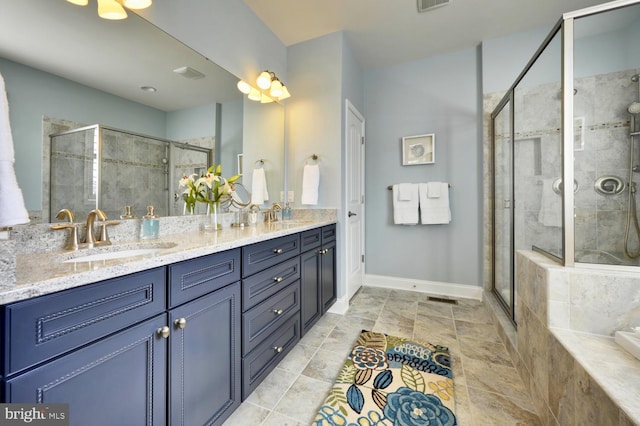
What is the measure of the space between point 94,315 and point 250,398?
1013mm

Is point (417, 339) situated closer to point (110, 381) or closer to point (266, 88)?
point (110, 381)

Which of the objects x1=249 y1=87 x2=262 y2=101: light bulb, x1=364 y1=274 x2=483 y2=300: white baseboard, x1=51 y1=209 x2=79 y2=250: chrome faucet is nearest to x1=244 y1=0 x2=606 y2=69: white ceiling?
x1=249 y1=87 x2=262 y2=101: light bulb

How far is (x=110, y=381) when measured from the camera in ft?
2.39

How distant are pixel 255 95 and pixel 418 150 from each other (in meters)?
1.86

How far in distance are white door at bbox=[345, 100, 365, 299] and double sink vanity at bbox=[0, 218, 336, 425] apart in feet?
4.08

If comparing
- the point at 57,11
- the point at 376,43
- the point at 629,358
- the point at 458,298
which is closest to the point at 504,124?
the point at 376,43

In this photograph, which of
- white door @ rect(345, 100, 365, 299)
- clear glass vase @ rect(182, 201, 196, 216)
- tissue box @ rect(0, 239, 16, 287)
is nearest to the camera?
tissue box @ rect(0, 239, 16, 287)

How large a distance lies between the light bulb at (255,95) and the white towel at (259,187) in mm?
599

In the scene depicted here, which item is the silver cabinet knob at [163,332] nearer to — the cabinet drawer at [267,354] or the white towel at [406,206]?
the cabinet drawer at [267,354]

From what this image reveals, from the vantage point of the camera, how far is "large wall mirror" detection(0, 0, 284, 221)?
948 millimetres

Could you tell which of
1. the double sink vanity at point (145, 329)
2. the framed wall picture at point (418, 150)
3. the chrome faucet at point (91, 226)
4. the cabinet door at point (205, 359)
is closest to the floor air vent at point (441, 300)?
the framed wall picture at point (418, 150)

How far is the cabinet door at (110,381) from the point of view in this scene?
1.96 ft

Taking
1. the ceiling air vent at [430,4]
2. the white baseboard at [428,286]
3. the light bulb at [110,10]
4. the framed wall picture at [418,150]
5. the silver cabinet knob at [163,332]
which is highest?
the ceiling air vent at [430,4]

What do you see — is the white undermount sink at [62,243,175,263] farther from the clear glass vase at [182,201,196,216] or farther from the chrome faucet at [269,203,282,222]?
the chrome faucet at [269,203,282,222]
